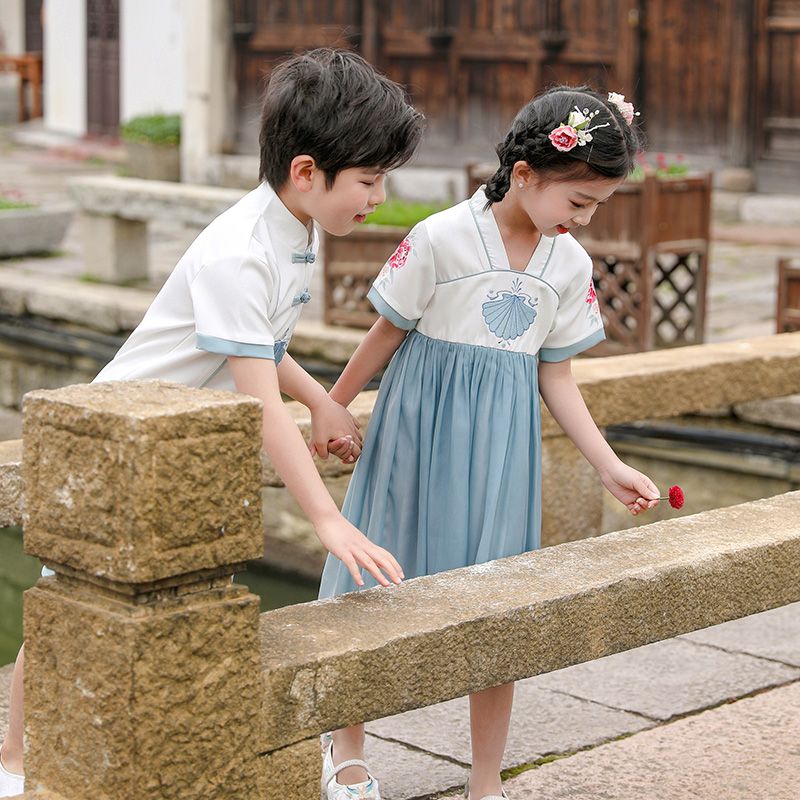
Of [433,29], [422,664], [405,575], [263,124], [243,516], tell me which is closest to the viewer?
[243,516]

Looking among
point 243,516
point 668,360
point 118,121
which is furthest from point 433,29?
point 243,516

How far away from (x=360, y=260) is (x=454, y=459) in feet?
13.3

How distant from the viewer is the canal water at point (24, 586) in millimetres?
5703

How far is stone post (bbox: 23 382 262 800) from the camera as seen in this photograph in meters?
1.85

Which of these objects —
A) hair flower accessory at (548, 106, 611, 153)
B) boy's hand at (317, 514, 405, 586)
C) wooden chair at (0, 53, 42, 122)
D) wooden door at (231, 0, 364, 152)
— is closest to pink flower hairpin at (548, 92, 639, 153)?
hair flower accessory at (548, 106, 611, 153)

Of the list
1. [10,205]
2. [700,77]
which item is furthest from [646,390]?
[700,77]

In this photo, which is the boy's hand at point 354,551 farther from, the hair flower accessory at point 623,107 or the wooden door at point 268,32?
the wooden door at point 268,32

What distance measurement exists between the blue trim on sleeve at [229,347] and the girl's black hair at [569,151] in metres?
0.63

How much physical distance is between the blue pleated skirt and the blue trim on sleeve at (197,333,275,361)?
0.51m

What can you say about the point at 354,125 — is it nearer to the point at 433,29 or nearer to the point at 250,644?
the point at 250,644

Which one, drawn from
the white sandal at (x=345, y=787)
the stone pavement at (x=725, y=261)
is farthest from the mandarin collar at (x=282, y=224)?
the stone pavement at (x=725, y=261)

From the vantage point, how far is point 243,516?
1.95m

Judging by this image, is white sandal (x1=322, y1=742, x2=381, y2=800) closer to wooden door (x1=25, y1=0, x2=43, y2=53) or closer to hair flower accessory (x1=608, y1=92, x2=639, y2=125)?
hair flower accessory (x1=608, y1=92, x2=639, y2=125)

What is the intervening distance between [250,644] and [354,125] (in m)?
0.85
